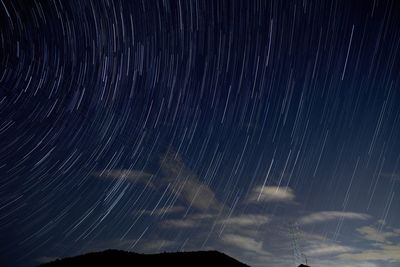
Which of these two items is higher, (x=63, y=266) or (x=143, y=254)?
(x=143, y=254)

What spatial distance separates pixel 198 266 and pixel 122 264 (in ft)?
16.2

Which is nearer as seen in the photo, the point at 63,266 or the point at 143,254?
the point at 63,266

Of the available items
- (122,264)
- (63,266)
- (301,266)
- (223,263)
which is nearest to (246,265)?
(223,263)

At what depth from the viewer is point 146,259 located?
23.2 m

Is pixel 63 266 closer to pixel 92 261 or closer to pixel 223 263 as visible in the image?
pixel 92 261

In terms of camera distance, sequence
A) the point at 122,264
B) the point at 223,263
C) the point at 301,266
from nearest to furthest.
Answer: the point at 122,264
the point at 223,263
the point at 301,266

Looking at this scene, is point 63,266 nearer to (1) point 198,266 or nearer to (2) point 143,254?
(2) point 143,254

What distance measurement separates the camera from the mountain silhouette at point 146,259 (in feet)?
73.7

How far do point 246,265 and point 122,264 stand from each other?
29.2 feet

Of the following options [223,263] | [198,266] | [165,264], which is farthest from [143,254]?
[223,263]

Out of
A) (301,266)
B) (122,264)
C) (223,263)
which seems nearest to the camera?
(122,264)

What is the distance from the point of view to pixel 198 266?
22891mm

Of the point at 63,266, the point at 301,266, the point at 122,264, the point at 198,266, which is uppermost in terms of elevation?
the point at 301,266

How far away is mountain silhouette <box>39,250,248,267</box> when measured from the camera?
22477 mm
